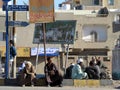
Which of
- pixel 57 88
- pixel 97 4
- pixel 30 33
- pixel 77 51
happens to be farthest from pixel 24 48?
pixel 57 88

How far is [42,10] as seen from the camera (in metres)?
20.1

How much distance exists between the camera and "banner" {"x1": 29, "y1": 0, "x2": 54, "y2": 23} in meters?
20.1

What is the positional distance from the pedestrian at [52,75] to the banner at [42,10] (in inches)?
61.2

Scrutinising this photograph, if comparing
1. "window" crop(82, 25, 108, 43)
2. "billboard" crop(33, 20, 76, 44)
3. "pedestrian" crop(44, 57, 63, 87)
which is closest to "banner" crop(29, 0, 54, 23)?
"pedestrian" crop(44, 57, 63, 87)

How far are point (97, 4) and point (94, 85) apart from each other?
80.5m

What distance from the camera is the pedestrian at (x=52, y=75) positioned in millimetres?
20000

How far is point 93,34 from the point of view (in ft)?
231

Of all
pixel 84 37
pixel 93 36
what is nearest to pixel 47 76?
pixel 84 37

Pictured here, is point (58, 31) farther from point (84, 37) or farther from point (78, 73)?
point (78, 73)

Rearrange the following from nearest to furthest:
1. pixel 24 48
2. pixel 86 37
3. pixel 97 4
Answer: pixel 24 48
pixel 86 37
pixel 97 4

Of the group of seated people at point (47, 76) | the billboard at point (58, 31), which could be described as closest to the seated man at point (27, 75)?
the group of seated people at point (47, 76)

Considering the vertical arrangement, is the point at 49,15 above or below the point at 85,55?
above

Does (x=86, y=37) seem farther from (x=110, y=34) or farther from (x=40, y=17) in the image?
(x=40, y=17)

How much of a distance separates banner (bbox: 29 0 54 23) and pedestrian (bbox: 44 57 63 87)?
1554 mm
